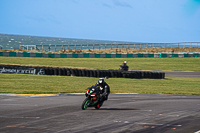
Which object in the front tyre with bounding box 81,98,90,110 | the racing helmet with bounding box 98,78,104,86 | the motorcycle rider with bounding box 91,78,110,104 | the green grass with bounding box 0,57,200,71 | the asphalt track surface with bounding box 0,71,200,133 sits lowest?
the asphalt track surface with bounding box 0,71,200,133

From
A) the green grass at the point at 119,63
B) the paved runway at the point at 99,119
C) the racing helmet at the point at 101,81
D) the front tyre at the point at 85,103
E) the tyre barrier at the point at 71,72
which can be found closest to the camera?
the paved runway at the point at 99,119

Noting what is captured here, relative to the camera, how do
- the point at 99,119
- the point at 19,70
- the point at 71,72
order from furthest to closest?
the point at 19,70
the point at 71,72
the point at 99,119

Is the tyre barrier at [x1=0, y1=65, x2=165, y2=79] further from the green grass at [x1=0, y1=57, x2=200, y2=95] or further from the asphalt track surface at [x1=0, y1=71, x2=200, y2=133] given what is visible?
the asphalt track surface at [x1=0, y1=71, x2=200, y2=133]

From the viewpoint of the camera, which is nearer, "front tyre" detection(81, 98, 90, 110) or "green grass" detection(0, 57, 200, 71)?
"front tyre" detection(81, 98, 90, 110)

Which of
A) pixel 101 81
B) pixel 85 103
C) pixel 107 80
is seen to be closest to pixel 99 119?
pixel 85 103

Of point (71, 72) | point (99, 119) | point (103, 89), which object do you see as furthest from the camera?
point (71, 72)

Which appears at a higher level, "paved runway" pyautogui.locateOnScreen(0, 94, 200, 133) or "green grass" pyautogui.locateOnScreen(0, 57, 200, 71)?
"green grass" pyautogui.locateOnScreen(0, 57, 200, 71)

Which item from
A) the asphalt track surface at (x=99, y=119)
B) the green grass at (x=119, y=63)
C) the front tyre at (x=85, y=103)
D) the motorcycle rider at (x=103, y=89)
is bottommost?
the asphalt track surface at (x=99, y=119)

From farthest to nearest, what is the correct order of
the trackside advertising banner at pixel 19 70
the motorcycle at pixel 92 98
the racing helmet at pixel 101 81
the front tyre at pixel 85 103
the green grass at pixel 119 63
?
the green grass at pixel 119 63, the trackside advertising banner at pixel 19 70, the racing helmet at pixel 101 81, the front tyre at pixel 85 103, the motorcycle at pixel 92 98

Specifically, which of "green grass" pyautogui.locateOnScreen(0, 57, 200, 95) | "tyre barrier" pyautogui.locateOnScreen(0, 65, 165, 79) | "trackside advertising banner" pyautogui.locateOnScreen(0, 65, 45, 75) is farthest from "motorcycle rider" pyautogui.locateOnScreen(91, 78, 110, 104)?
"trackside advertising banner" pyautogui.locateOnScreen(0, 65, 45, 75)

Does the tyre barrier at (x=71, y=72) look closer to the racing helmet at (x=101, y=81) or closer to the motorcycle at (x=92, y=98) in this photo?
the racing helmet at (x=101, y=81)

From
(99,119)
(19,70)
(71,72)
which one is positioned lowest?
(99,119)

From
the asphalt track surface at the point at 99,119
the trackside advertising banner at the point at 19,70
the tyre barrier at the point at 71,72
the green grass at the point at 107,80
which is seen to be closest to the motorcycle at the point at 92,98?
the asphalt track surface at the point at 99,119

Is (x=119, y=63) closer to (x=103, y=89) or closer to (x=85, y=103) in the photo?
(x=103, y=89)
